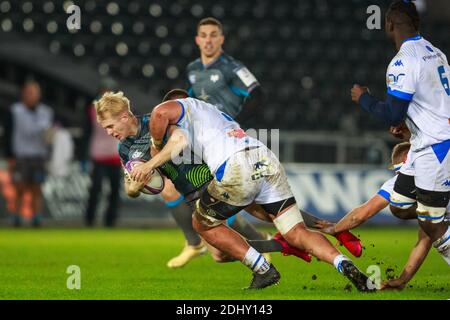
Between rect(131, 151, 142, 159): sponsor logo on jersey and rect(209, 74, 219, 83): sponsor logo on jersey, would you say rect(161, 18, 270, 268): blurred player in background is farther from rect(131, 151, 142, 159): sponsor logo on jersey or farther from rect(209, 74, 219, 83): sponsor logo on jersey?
rect(131, 151, 142, 159): sponsor logo on jersey

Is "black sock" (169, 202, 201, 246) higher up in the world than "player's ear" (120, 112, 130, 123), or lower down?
lower down

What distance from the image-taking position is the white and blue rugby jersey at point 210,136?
276 inches

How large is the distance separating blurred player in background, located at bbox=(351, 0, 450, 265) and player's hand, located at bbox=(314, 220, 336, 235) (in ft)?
2.54

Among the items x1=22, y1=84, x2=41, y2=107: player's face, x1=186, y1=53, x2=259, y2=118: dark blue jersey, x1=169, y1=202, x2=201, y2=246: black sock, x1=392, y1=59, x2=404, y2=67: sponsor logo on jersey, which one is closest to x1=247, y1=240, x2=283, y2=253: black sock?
x1=392, y1=59, x2=404, y2=67: sponsor logo on jersey

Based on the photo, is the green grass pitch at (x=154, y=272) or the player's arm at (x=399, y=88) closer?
the player's arm at (x=399, y=88)

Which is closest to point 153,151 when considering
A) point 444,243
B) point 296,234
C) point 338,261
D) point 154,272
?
point 296,234

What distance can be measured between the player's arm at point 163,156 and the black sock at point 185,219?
2827mm

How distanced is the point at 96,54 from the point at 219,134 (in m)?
14.9

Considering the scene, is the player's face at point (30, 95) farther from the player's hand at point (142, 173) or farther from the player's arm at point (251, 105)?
the player's hand at point (142, 173)

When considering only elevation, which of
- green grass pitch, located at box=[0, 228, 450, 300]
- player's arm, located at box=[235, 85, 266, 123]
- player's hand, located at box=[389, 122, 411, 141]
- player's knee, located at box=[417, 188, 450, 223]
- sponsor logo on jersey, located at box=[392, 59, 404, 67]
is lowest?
green grass pitch, located at box=[0, 228, 450, 300]

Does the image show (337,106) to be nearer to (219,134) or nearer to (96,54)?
(96,54)

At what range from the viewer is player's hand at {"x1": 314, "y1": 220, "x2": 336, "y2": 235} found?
301 inches

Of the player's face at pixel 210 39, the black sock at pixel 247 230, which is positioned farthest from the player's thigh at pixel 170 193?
the player's face at pixel 210 39

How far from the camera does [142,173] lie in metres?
6.74
